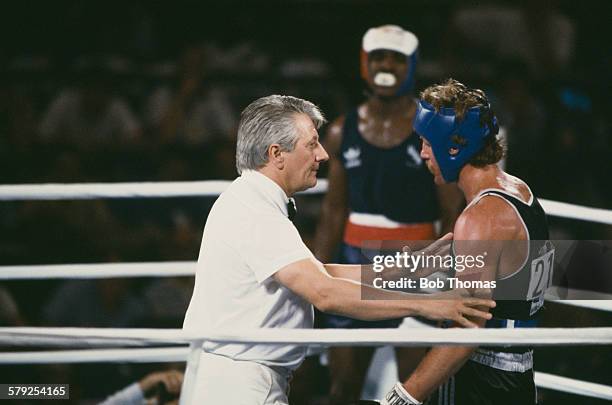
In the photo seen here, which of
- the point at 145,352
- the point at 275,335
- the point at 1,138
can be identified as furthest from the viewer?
the point at 1,138

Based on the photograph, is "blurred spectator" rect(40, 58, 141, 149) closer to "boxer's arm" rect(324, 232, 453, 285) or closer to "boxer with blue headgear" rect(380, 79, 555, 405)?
"boxer's arm" rect(324, 232, 453, 285)

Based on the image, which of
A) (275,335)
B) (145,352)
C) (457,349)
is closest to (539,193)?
(145,352)

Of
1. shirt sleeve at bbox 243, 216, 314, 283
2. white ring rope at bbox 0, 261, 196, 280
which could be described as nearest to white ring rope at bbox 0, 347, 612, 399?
white ring rope at bbox 0, 261, 196, 280

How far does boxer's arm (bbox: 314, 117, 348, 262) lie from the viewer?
3529 mm

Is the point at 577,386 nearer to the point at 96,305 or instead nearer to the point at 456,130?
the point at 456,130

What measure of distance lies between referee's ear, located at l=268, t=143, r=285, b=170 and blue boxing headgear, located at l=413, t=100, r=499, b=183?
37 cm

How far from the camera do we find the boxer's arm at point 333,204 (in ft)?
11.6

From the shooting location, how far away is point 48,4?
19.2 feet

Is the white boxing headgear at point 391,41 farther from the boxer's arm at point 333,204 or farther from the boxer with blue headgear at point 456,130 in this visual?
the boxer with blue headgear at point 456,130

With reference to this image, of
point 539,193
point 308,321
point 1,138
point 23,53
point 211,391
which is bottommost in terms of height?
point 211,391

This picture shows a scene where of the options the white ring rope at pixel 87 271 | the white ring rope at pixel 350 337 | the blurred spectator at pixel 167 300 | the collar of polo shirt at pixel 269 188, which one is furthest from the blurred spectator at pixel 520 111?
the white ring rope at pixel 350 337

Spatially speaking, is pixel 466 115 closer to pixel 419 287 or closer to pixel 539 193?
pixel 419 287

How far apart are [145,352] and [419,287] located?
109 cm

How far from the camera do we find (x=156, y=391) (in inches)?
121
